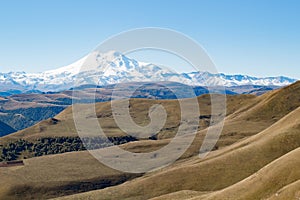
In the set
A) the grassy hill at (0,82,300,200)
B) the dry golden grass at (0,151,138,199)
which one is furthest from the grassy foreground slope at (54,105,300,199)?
the dry golden grass at (0,151,138,199)

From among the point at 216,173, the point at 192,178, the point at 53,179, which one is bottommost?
the point at 53,179

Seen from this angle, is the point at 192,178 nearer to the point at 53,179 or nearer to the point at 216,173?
the point at 216,173

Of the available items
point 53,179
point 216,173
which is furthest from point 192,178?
point 53,179

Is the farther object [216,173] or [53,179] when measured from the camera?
[53,179]

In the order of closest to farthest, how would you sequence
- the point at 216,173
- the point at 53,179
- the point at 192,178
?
the point at 216,173 < the point at 192,178 < the point at 53,179

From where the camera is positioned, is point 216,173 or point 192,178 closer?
point 216,173

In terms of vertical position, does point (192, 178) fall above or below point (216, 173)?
below

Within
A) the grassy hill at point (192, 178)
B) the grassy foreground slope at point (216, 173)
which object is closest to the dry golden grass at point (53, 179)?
the grassy hill at point (192, 178)

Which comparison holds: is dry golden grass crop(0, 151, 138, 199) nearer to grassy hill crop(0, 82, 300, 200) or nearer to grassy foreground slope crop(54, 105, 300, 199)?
grassy hill crop(0, 82, 300, 200)

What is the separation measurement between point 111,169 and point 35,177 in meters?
37.5

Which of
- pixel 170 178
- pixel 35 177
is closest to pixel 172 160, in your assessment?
pixel 170 178

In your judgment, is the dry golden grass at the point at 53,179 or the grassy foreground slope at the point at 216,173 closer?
the grassy foreground slope at the point at 216,173

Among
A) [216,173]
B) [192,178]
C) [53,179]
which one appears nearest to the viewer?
[216,173]

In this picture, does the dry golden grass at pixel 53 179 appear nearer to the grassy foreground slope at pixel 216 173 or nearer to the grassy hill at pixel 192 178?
the grassy hill at pixel 192 178
